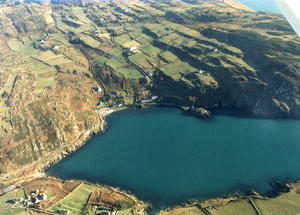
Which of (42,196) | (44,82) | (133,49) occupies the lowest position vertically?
(42,196)

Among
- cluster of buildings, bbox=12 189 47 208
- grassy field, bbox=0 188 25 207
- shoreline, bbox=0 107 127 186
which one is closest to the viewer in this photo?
cluster of buildings, bbox=12 189 47 208

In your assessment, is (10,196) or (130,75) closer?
(10,196)

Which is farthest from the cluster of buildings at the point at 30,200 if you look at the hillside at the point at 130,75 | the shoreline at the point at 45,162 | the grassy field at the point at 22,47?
the grassy field at the point at 22,47

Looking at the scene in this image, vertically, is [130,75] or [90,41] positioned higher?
[130,75]

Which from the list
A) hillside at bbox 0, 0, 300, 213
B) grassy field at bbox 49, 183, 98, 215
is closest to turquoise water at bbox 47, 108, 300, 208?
grassy field at bbox 49, 183, 98, 215

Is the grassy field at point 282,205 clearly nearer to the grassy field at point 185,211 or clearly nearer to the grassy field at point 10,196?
the grassy field at point 185,211

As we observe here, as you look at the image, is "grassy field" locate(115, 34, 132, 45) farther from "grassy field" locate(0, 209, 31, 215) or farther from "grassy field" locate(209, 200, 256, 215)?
"grassy field" locate(209, 200, 256, 215)

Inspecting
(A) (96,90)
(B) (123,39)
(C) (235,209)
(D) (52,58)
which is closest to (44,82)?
(A) (96,90)

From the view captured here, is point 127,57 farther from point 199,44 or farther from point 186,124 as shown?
point 186,124

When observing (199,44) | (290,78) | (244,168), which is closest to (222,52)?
(199,44)

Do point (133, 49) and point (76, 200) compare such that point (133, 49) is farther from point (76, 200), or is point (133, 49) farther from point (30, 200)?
point (30, 200)

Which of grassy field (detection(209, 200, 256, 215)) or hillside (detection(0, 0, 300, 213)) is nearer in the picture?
grassy field (detection(209, 200, 256, 215))
